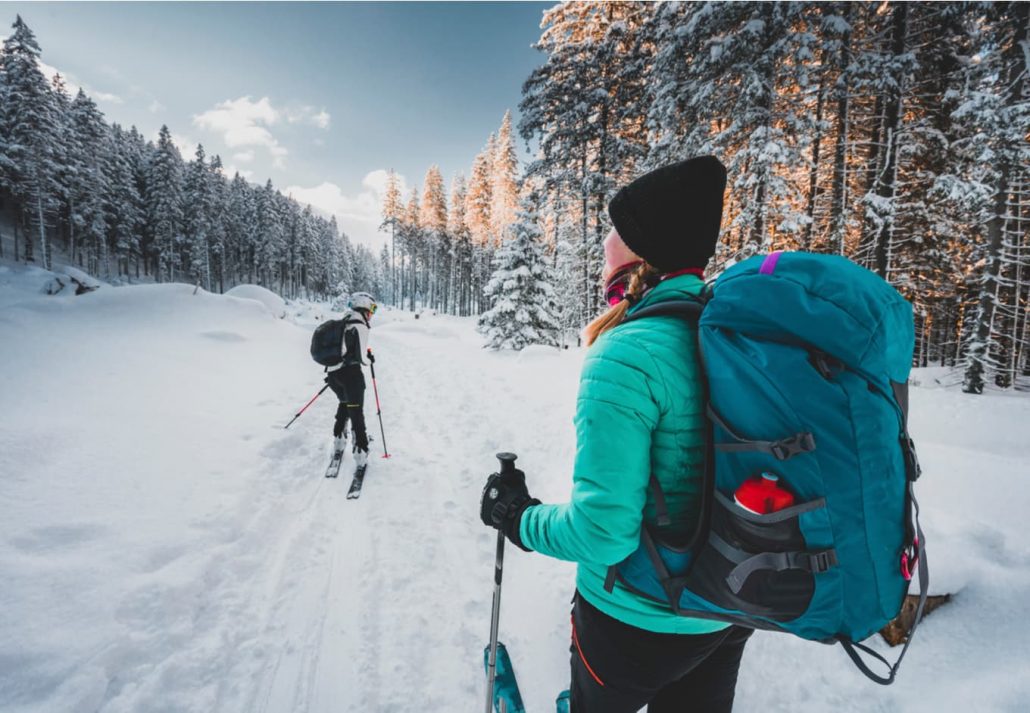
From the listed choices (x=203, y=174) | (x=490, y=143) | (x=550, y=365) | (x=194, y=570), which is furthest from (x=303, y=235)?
(x=194, y=570)

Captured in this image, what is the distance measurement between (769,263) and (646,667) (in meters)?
1.56

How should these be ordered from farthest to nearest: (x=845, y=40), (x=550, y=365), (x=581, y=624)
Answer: (x=550, y=365) → (x=845, y=40) → (x=581, y=624)

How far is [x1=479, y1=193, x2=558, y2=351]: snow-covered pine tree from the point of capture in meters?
18.1

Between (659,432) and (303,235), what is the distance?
7502 cm

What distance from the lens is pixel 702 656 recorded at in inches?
62.7

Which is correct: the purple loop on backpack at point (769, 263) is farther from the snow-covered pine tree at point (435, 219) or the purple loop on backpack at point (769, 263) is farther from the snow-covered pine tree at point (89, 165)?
the snow-covered pine tree at point (89, 165)

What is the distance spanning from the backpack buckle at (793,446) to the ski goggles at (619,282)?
83 cm

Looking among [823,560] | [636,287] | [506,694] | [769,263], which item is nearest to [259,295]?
[506,694]

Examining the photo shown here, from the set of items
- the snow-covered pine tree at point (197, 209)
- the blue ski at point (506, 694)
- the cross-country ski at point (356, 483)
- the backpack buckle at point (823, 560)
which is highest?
the snow-covered pine tree at point (197, 209)

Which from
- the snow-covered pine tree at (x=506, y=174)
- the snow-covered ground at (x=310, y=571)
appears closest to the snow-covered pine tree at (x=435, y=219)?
the snow-covered pine tree at (x=506, y=174)

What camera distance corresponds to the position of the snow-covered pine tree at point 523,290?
1812 cm

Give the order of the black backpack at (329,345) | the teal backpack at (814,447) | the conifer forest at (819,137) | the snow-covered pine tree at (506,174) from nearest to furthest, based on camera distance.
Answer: the teal backpack at (814,447)
the black backpack at (329,345)
the conifer forest at (819,137)
the snow-covered pine tree at (506,174)

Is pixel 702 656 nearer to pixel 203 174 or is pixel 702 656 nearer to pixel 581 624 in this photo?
pixel 581 624

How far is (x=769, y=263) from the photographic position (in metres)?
1.28
